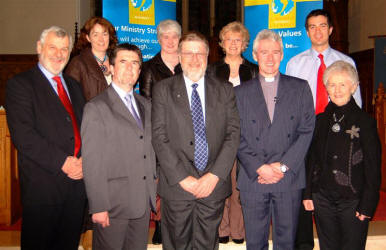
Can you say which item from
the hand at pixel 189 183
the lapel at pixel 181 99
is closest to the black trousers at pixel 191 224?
the hand at pixel 189 183

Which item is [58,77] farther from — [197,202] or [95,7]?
[95,7]

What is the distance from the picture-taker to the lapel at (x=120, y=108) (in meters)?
2.11

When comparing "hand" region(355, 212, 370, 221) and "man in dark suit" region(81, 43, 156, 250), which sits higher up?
"man in dark suit" region(81, 43, 156, 250)

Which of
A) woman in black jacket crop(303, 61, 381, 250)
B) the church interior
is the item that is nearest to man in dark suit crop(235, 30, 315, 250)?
woman in black jacket crop(303, 61, 381, 250)

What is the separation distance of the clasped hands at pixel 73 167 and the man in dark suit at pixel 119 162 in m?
0.11

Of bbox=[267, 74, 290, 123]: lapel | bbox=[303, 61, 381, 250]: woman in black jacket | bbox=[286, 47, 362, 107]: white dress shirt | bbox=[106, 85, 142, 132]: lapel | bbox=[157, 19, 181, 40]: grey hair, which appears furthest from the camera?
bbox=[286, 47, 362, 107]: white dress shirt

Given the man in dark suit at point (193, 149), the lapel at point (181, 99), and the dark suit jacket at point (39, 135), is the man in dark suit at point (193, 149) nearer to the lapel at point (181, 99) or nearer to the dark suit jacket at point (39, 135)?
the lapel at point (181, 99)

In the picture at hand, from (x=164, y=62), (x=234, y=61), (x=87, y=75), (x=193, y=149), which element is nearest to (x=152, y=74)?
(x=164, y=62)

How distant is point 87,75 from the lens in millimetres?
2725

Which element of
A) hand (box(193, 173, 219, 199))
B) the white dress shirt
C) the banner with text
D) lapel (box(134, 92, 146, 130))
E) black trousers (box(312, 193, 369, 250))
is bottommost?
black trousers (box(312, 193, 369, 250))

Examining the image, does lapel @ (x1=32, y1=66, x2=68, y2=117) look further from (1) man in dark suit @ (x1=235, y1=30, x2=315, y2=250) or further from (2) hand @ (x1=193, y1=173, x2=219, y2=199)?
Answer: (1) man in dark suit @ (x1=235, y1=30, x2=315, y2=250)

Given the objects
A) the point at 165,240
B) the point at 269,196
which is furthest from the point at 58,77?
the point at 269,196

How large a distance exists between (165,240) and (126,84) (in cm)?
99

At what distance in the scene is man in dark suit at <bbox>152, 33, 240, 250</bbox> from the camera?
7.17 feet
